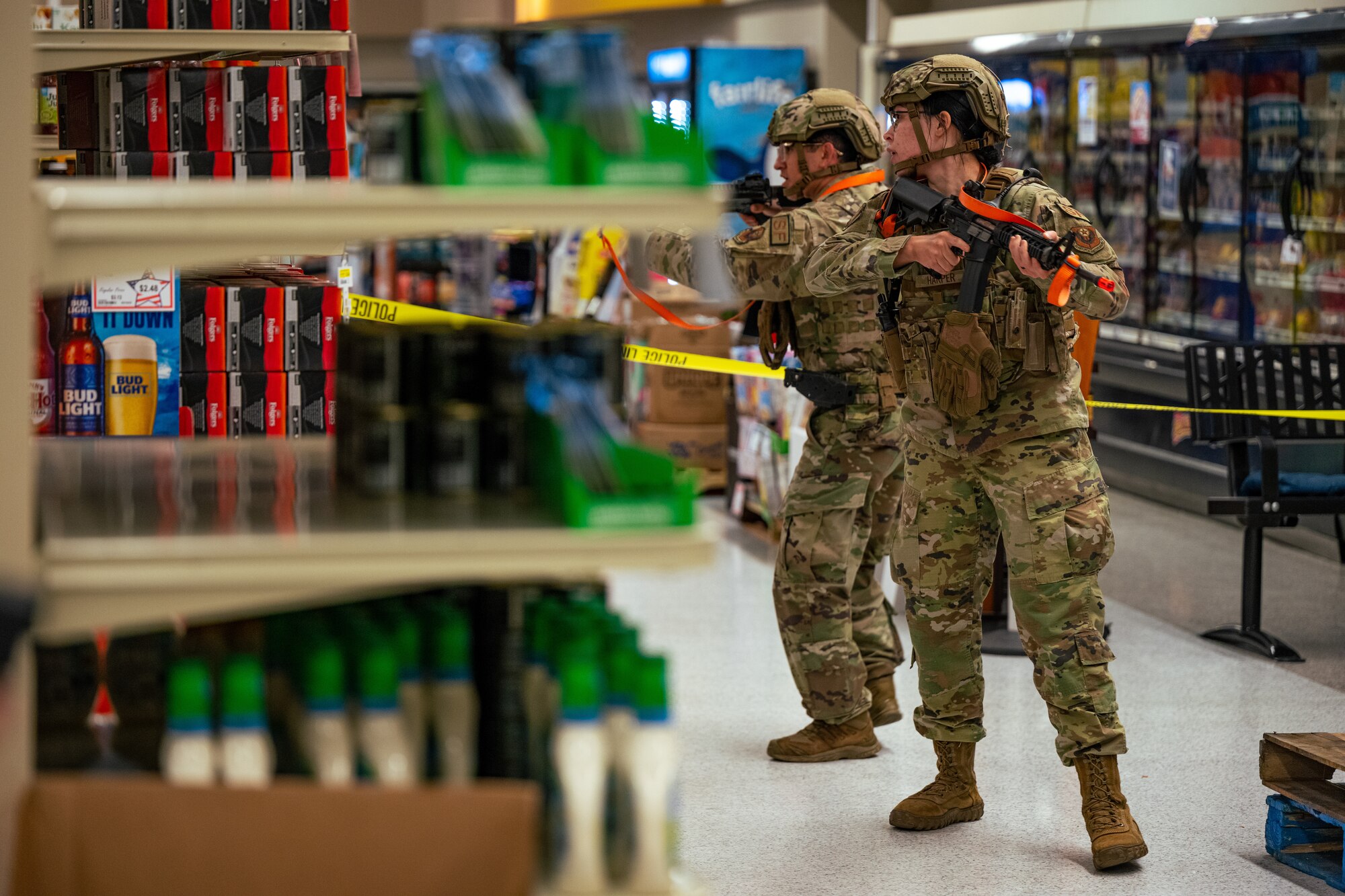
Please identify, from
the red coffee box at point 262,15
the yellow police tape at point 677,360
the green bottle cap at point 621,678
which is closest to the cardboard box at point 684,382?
the yellow police tape at point 677,360

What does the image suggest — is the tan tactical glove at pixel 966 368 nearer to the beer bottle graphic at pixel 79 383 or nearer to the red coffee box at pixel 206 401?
the red coffee box at pixel 206 401

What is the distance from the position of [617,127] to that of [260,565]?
68cm

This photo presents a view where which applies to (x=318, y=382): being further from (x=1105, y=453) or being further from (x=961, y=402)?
(x=1105, y=453)

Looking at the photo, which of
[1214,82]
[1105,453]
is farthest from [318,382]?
[1105,453]

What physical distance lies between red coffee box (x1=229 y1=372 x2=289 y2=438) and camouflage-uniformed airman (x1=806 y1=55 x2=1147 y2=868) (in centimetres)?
150

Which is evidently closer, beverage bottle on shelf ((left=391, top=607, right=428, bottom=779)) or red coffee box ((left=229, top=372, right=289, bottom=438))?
beverage bottle on shelf ((left=391, top=607, right=428, bottom=779))

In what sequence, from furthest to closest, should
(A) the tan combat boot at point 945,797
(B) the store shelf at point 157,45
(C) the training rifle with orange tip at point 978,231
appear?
(A) the tan combat boot at point 945,797 → (C) the training rifle with orange tip at point 978,231 → (B) the store shelf at point 157,45

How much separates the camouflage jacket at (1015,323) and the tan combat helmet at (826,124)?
73 centimetres

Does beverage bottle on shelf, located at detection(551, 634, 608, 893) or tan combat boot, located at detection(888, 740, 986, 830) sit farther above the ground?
beverage bottle on shelf, located at detection(551, 634, 608, 893)

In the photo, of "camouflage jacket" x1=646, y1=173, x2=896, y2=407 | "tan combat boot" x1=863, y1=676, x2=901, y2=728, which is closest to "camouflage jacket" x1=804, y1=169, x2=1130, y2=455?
"camouflage jacket" x1=646, y1=173, x2=896, y2=407

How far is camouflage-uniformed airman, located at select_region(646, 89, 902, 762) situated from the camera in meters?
4.61

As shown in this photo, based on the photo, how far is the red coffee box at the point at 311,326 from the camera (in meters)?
3.36

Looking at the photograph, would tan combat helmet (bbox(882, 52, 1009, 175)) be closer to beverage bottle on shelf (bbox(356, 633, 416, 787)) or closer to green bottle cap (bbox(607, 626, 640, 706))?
green bottle cap (bbox(607, 626, 640, 706))

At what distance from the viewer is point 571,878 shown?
6.48ft
